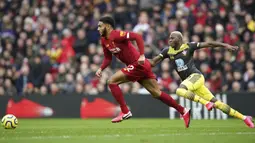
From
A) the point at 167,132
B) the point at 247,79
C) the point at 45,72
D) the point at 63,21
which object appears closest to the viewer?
the point at 167,132

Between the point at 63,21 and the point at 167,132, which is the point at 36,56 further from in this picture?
the point at 167,132

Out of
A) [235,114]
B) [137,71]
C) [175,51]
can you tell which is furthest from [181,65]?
[235,114]

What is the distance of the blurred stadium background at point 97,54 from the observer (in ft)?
66.2

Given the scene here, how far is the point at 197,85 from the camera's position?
13328 millimetres

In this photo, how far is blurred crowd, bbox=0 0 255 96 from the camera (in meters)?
20.4

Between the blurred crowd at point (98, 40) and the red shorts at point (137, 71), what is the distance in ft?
21.8

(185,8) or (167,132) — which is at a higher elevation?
(185,8)

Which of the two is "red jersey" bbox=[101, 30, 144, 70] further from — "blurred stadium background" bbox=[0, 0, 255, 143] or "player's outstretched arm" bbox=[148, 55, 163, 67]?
"blurred stadium background" bbox=[0, 0, 255, 143]

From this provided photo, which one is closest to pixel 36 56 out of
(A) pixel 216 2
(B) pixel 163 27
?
(B) pixel 163 27

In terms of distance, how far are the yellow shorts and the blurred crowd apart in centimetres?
644

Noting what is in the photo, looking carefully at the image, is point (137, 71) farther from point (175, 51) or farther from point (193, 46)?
point (193, 46)

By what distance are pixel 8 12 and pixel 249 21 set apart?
957 centimetres

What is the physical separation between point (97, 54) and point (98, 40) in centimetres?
100

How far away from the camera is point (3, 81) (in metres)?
22.0
